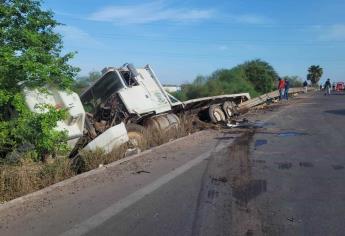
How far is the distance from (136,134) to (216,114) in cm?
640

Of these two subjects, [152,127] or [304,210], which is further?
[152,127]

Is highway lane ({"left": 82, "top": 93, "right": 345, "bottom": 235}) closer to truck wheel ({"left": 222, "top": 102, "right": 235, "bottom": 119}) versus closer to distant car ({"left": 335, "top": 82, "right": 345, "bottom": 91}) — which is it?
truck wheel ({"left": 222, "top": 102, "right": 235, "bottom": 119})

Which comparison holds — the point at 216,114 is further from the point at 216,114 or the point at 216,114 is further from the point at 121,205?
the point at 121,205

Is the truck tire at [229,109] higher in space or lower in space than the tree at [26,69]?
lower

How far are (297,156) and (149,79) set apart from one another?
7.29m

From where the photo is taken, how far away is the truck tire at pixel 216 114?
19.2 m

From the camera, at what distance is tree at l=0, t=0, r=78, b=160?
9.74m

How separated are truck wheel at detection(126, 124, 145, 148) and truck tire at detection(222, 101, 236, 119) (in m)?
6.86

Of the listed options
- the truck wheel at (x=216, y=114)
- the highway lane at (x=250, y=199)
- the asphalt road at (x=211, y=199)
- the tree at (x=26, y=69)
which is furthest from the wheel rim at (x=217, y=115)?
the tree at (x=26, y=69)

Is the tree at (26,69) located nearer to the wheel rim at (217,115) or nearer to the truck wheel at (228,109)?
the wheel rim at (217,115)

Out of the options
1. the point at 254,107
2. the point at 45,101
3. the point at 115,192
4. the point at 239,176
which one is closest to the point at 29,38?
the point at 45,101

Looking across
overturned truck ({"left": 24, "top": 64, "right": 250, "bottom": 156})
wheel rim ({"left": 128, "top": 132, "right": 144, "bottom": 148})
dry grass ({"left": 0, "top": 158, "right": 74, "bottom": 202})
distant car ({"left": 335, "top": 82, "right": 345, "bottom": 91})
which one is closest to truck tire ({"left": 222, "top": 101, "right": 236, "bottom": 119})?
overturned truck ({"left": 24, "top": 64, "right": 250, "bottom": 156})

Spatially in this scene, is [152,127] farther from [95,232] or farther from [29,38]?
[95,232]

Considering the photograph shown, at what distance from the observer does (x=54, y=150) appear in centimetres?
1029
